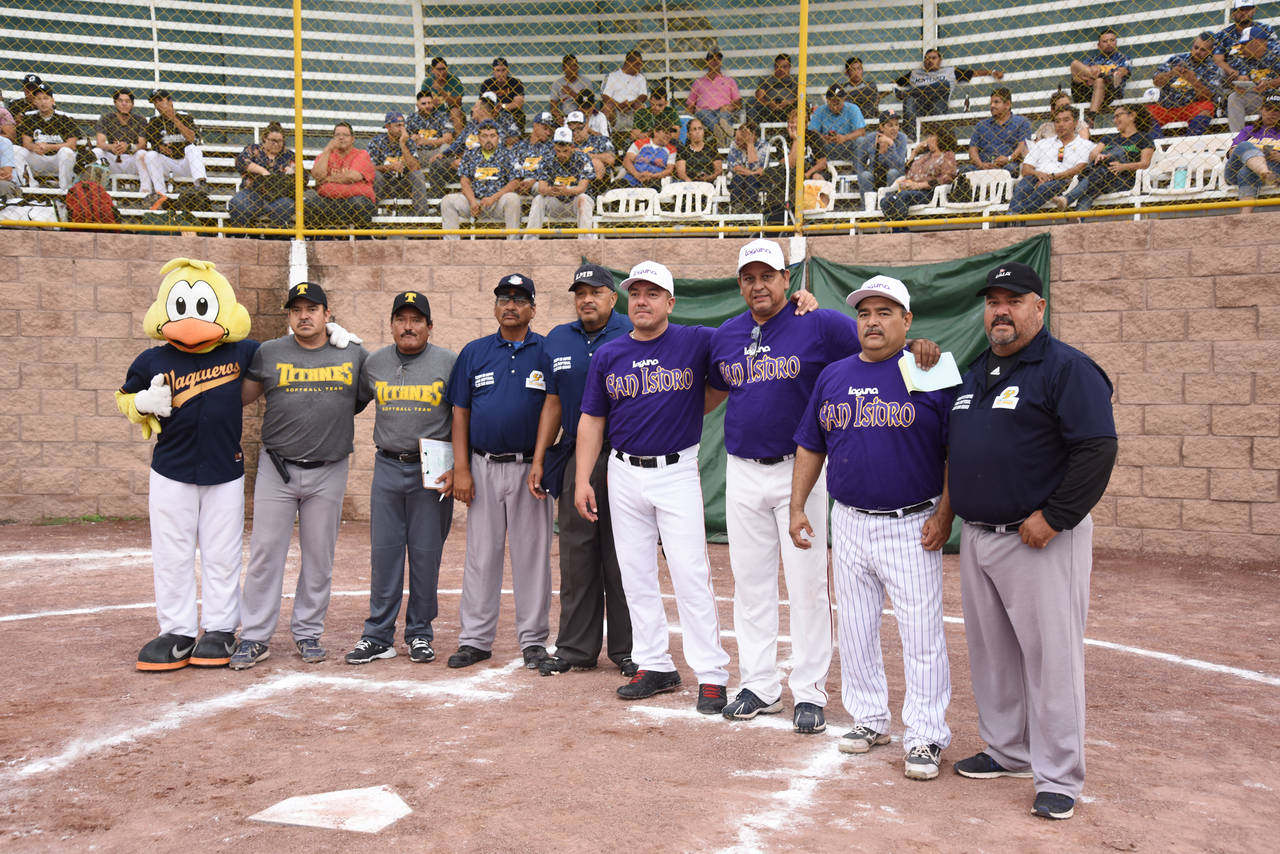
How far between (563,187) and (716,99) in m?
2.71

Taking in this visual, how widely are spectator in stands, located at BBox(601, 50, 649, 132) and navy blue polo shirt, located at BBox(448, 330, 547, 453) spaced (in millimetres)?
7930

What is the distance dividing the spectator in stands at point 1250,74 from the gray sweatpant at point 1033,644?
8308 millimetres

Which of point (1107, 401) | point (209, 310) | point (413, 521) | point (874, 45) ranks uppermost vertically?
point (874, 45)

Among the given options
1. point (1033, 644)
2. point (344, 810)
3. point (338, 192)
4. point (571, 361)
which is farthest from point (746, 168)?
point (344, 810)

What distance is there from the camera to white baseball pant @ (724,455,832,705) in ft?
15.9

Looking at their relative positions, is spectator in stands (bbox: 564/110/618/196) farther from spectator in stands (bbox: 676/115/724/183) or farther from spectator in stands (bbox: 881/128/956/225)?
spectator in stands (bbox: 881/128/956/225)

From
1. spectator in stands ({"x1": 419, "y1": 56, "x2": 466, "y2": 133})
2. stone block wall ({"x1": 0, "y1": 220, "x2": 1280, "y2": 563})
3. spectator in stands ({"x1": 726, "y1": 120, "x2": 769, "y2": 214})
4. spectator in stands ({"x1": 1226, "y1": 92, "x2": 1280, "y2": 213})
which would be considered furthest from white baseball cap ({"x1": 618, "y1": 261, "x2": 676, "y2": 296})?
spectator in stands ({"x1": 419, "y1": 56, "x2": 466, "y2": 133})

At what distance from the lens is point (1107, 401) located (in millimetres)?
3877

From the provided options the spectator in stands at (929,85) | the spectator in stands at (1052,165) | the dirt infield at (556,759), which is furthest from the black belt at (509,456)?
the spectator in stands at (929,85)

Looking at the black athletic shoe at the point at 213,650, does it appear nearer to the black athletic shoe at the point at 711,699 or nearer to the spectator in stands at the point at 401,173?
the black athletic shoe at the point at 711,699

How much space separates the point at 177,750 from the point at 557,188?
8.12m

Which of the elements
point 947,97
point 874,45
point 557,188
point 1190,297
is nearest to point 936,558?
point 1190,297

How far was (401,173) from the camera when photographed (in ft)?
40.6

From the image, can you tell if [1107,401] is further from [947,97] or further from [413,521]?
[947,97]
